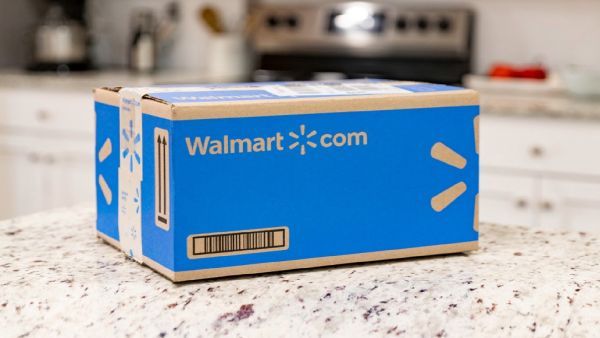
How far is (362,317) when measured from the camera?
3.01 ft

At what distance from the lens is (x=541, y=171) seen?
9.37 ft

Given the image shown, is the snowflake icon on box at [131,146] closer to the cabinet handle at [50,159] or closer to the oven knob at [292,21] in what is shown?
the cabinet handle at [50,159]

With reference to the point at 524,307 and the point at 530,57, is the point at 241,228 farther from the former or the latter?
the point at 530,57

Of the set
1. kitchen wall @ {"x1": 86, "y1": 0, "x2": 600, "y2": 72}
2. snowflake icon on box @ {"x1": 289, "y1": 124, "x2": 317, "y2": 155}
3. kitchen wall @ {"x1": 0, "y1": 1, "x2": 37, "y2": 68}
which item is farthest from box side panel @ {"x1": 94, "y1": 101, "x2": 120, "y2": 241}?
kitchen wall @ {"x1": 0, "y1": 1, "x2": 37, "y2": 68}

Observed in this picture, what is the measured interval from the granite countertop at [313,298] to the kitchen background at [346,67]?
1.77 m

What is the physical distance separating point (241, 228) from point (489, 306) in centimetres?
26

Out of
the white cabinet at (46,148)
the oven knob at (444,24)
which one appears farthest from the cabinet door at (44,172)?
the oven knob at (444,24)

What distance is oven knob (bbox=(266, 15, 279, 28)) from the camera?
150 inches

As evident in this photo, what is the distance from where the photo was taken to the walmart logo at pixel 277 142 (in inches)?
37.7

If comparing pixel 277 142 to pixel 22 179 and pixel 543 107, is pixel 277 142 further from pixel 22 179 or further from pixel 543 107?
pixel 22 179

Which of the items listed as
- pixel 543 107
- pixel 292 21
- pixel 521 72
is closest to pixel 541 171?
pixel 543 107

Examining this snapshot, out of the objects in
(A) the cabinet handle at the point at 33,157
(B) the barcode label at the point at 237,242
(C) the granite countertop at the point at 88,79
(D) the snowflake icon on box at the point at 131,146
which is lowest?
(A) the cabinet handle at the point at 33,157

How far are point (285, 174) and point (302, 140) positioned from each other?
39 mm

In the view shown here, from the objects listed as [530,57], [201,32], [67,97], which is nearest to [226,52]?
[201,32]
